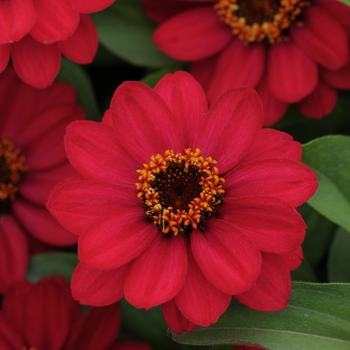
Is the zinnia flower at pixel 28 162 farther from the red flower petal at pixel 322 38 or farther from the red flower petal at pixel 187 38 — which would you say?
the red flower petal at pixel 322 38

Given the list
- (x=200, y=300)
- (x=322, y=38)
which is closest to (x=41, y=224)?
(x=200, y=300)

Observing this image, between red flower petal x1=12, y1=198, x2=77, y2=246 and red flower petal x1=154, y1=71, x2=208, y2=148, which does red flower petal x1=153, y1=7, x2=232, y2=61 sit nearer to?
red flower petal x1=154, y1=71, x2=208, y2=148

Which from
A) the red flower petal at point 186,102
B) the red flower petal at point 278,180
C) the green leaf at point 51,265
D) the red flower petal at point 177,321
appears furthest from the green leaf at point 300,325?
the green leaf at point 51,265

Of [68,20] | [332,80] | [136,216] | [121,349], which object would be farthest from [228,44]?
[121,349]

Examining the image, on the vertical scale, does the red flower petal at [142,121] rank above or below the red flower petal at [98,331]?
above

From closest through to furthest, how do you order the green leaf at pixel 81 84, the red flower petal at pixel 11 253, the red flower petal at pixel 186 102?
the red flower petal at pixel 186 102 → the red flower petal at pixel 11 253 → the green leaf at pixel 81 84

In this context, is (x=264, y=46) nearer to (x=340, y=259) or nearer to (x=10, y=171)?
(x=340, y=259)

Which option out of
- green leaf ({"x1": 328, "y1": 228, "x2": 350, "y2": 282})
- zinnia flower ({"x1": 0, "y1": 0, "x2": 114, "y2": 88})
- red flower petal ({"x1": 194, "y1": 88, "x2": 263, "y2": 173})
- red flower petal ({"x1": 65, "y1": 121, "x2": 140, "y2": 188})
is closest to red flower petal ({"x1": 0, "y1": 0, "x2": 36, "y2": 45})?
zinnia flower ({"x1": 0, "y1": 0, "x2": 114, "y2": 88})
